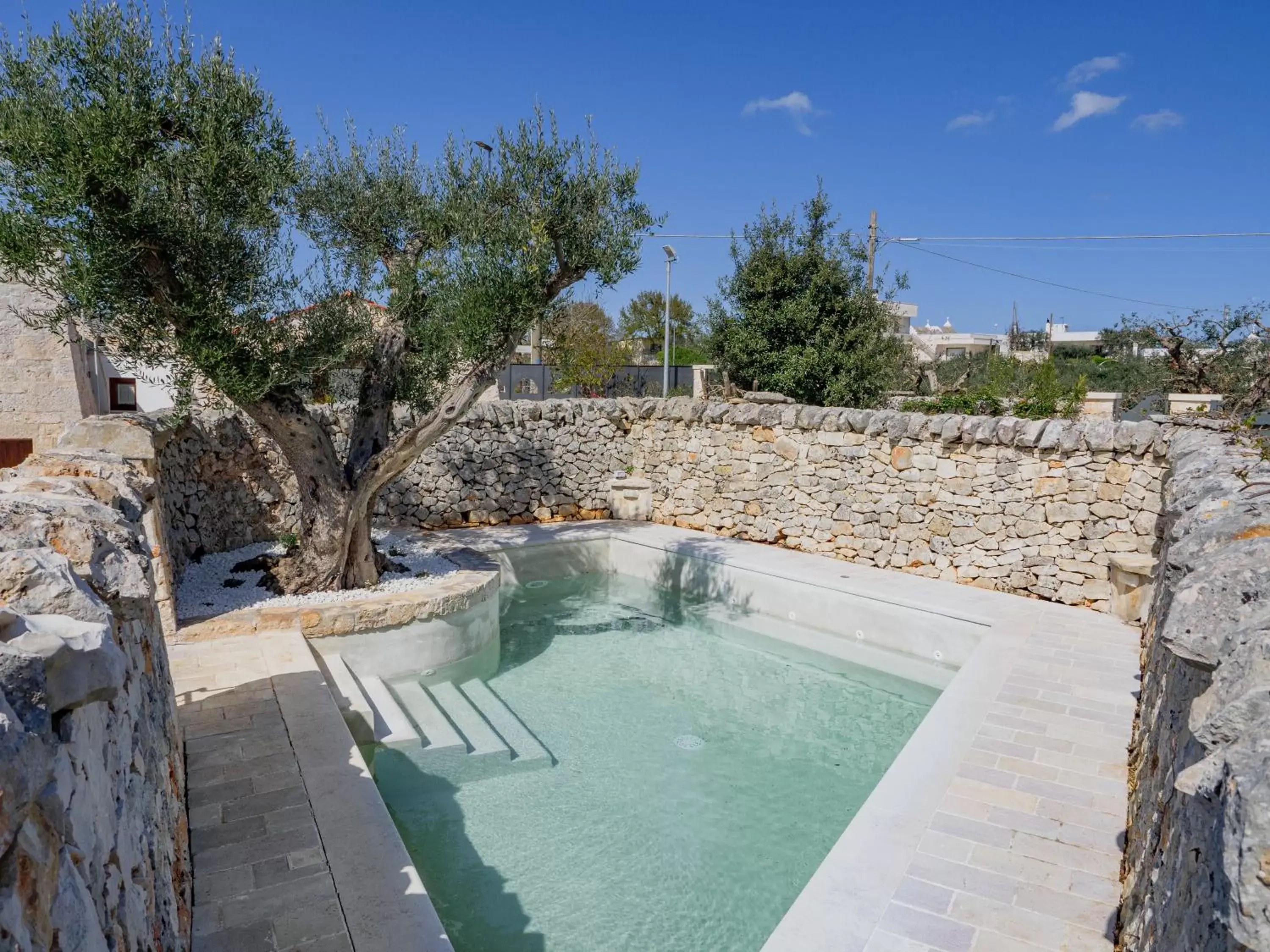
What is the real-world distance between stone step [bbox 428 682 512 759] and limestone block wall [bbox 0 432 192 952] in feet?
8.99

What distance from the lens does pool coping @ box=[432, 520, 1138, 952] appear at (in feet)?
11.2

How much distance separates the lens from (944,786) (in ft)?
15.3

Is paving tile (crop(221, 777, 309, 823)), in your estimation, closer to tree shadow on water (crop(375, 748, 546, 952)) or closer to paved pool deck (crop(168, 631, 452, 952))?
paved pool deck (crop(168, 631, 452, 952))

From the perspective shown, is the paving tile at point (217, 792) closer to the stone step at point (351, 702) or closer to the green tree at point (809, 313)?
the stone step at point (351, 702)

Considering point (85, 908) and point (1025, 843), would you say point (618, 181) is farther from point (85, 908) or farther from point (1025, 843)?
point (85, 908)

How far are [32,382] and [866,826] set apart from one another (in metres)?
9.83

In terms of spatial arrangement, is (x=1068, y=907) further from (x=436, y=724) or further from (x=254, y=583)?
(x=254, y=583)

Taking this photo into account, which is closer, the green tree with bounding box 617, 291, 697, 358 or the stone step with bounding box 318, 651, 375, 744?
the stone step with bounding box 318, 651, 375, 744

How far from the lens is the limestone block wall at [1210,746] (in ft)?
3.69

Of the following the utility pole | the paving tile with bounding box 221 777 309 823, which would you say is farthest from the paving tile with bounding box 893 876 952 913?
the utility pole

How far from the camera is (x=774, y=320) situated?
15.2 m

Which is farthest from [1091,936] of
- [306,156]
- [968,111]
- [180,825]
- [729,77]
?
[968,111]

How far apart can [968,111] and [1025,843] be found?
29811 mm

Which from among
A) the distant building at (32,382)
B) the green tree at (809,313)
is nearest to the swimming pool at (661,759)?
the distant building at (32,382)
